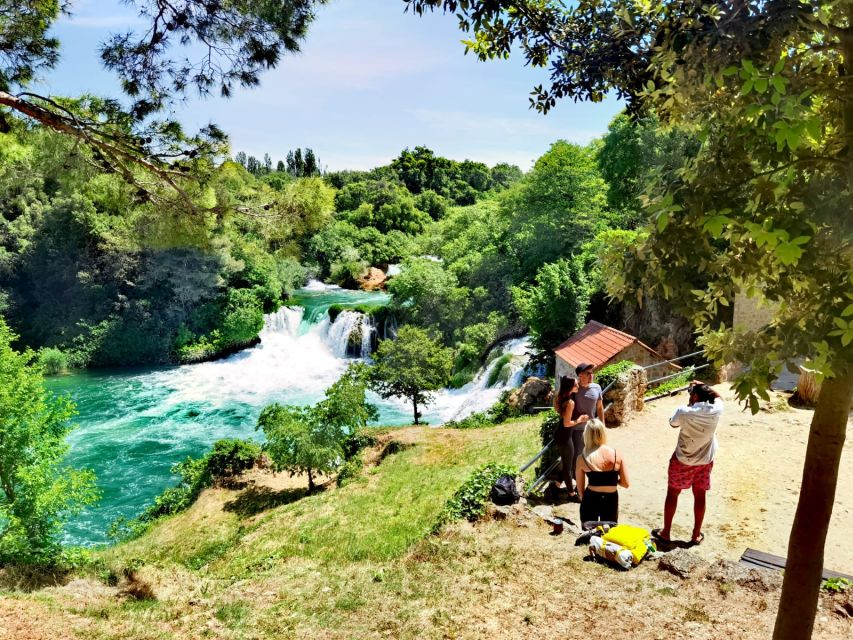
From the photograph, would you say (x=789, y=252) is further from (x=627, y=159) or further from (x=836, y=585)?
(x=627, y=159)

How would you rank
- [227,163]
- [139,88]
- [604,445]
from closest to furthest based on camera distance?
[604,445] < [139,88] < [227,163]

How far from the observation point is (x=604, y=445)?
604 cm

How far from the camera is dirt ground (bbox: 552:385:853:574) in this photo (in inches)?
264

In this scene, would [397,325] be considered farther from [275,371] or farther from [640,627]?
[640,627]

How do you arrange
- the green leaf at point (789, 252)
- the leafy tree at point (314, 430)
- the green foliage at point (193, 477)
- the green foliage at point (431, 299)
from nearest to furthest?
the green leaf at point (789, 252), the leafy tree at point (314, 430), the green foliage at point (193, 477), the green foliage at point (431, 299)

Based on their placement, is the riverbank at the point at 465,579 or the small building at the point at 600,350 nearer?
the riverbank at the point at 465,579

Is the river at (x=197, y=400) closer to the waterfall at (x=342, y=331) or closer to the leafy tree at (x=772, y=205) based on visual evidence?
the waterfall at (x=342, y=331)

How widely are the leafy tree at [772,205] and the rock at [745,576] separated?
174cm

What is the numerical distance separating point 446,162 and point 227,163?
76303 mm

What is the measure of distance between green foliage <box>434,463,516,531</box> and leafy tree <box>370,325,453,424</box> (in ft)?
36.7

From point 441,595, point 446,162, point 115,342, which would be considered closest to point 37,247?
point 115,342

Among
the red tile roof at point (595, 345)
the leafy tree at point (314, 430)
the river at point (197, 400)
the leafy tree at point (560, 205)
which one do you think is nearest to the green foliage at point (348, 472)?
the leafy tree at point (314, 430)

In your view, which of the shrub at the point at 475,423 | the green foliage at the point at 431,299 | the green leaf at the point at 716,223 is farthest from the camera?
the green foliage at the point at 431,299

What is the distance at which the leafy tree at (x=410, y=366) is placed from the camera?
63.2 ft
